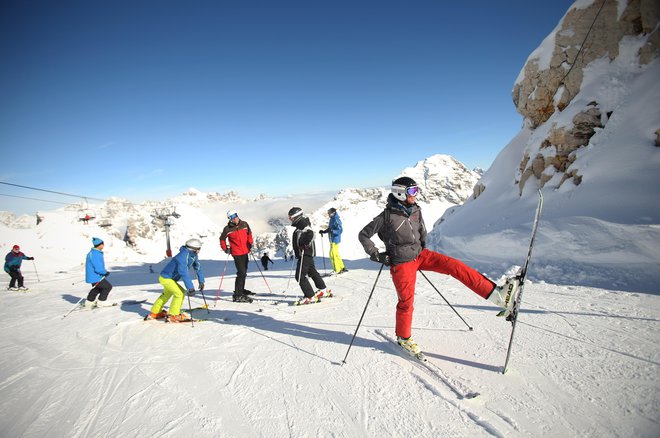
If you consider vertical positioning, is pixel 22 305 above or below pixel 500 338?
below

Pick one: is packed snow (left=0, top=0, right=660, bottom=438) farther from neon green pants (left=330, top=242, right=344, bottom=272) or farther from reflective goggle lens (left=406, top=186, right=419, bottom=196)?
reflective goggle lens (left=406, top=186, right=419, bottom=196)

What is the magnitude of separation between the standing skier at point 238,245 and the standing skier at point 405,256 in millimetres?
4474

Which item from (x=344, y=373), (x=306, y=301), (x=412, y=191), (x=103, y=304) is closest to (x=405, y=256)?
(x=412, y=191)

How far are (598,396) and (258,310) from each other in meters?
5.61

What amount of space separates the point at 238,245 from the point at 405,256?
4878mm

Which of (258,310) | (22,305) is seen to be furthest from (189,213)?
(258,310)

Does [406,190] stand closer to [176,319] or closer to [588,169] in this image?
[176,319]

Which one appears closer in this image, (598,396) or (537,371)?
(598,396)

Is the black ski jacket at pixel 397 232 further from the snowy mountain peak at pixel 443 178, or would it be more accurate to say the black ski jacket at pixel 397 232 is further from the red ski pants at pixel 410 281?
the snowy mountain peak at pixel 443 178

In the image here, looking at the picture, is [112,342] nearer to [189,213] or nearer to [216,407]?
[216,407]

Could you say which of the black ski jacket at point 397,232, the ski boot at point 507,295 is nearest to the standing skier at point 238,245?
the black ski jacket at point 397,232

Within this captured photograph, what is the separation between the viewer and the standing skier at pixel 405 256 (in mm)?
3541

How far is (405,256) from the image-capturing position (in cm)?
360

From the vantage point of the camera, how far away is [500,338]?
3844 mm
